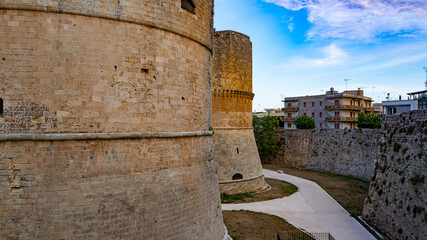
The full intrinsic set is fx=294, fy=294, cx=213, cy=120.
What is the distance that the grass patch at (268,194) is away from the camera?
59.1 feet

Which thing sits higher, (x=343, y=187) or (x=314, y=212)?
(x=343, y=187)

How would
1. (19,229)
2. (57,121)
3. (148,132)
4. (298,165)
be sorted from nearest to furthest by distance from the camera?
(19,229) → (57,121) → (148,132) → (298,165)

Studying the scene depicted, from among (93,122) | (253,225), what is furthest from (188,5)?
(253,225)

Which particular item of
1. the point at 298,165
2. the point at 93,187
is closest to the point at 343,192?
the point at 298,165

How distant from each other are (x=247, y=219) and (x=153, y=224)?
7.93 metres

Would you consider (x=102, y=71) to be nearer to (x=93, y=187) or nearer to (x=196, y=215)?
(x=93, y=187)

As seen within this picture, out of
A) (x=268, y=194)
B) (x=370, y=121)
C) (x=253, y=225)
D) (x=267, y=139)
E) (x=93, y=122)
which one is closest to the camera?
(x=93, y=122)

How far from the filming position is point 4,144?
6.49m

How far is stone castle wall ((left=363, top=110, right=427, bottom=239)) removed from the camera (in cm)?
1112

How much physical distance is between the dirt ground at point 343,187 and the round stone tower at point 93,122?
12449mm

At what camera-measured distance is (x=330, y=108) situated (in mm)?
46875

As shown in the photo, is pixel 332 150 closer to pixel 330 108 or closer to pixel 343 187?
pixel 343 187

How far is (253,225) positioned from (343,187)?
11342mm

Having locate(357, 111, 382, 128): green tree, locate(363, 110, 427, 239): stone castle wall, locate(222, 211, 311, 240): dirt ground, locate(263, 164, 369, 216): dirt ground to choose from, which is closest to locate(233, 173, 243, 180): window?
locate(222, 211, 311, 240): dirt ground
